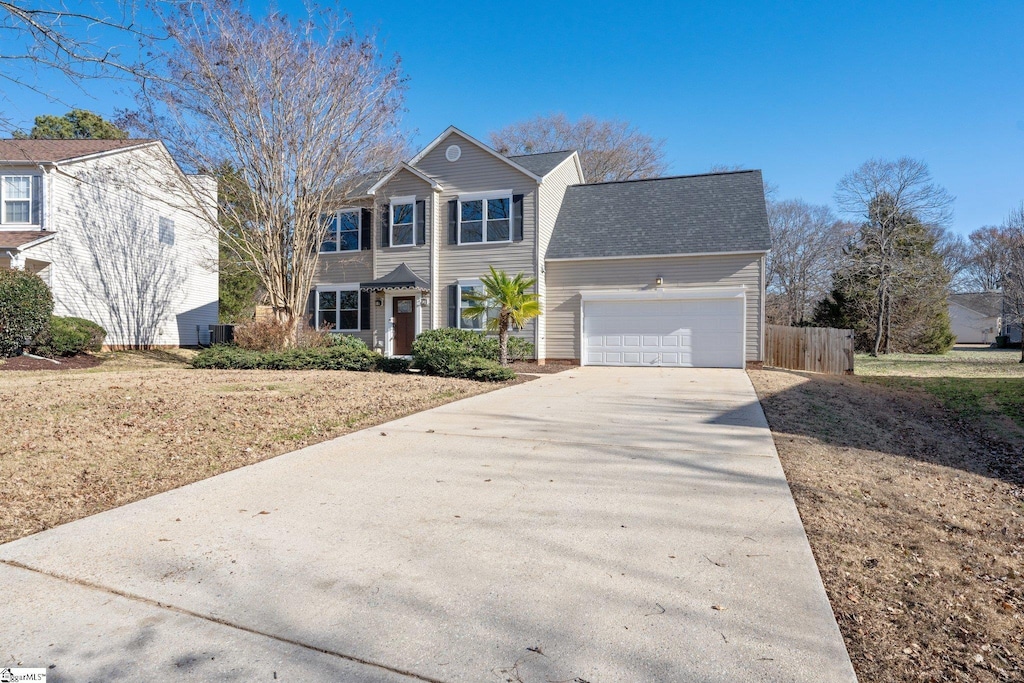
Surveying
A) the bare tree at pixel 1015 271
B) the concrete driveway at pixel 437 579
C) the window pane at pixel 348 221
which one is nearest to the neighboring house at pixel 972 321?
the bare tree at pixel 1015 271

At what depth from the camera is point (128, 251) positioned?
65.4 ft

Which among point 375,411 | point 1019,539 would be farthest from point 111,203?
point 1019,539

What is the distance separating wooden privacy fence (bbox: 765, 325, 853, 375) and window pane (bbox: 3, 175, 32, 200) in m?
22.1

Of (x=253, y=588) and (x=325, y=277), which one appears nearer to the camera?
(x=253, y=588)

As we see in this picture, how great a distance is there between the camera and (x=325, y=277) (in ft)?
63.9

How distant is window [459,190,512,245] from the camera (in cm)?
1758

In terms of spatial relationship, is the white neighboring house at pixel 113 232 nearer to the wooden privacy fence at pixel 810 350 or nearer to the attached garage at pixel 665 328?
the attached garage at pixel 665 328

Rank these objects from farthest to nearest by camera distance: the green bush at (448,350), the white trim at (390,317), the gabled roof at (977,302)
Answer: the gabled roof at (977,302)
the white trim at (390,317)
the green bush at (448,350)

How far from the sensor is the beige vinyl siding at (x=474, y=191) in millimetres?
17219

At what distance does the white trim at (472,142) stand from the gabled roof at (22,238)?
417 inches

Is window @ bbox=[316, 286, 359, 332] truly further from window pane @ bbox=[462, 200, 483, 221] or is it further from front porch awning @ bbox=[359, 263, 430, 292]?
window pane @ bbox=[462, 200, 483, 221]

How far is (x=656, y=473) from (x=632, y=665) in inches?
110

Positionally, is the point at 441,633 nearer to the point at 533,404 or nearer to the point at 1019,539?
the point at 1019,539

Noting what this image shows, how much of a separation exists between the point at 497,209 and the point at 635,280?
15.5 ft
